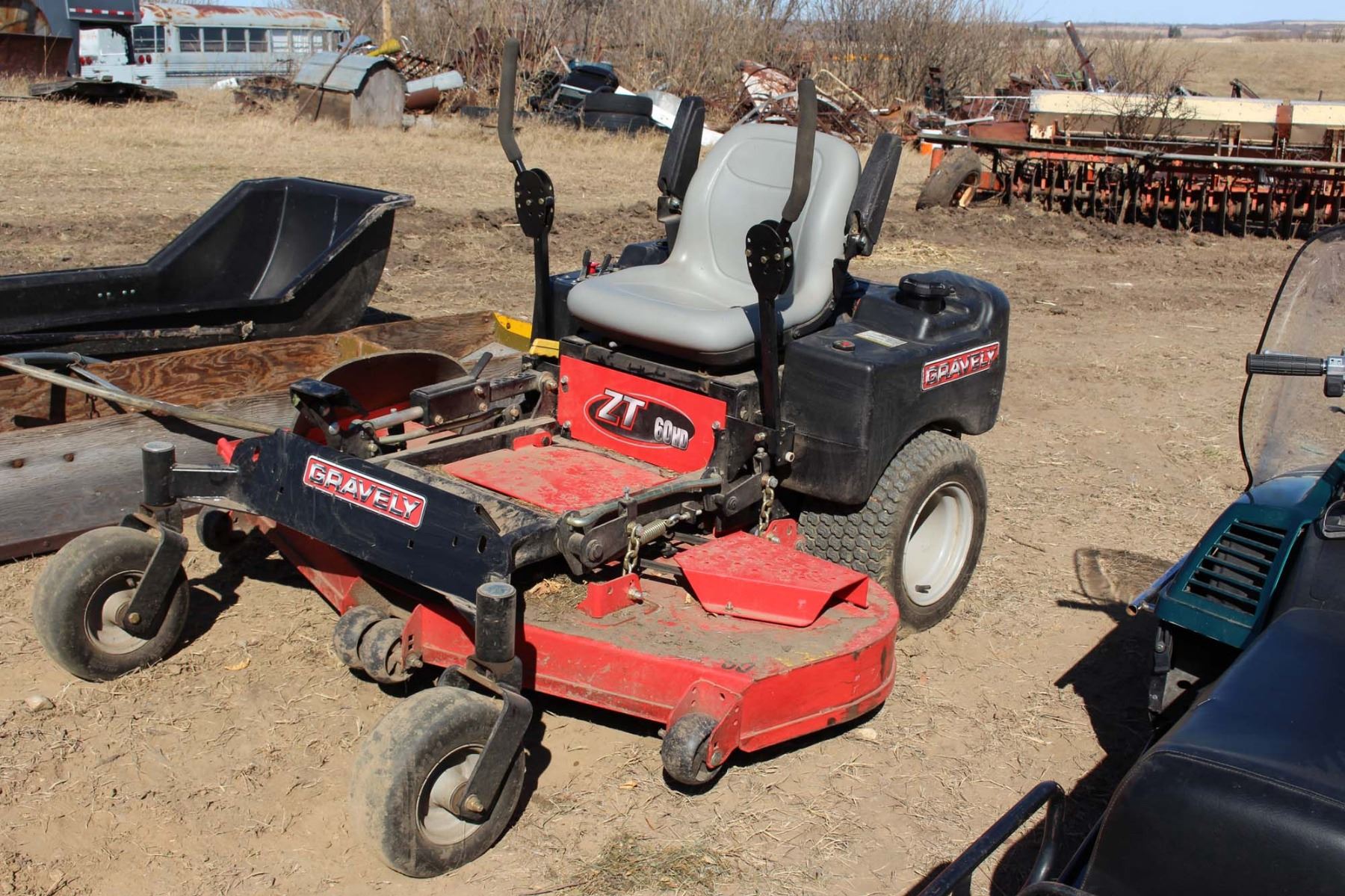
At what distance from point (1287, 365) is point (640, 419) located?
2.01 metres

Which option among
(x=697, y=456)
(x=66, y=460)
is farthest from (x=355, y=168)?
(x=697, y=456)

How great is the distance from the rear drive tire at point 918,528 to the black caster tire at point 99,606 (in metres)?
2.05

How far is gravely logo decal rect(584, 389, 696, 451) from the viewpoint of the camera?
3.99 m

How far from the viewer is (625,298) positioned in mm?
4016

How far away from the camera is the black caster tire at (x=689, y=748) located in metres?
2.96

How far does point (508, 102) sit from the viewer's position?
4.07 metres

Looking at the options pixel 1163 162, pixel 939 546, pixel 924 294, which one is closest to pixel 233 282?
pixel 924 294

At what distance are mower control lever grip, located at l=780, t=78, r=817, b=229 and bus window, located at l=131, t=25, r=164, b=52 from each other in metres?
22.4

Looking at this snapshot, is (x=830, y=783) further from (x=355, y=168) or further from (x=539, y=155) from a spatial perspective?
(x=539, y=155)

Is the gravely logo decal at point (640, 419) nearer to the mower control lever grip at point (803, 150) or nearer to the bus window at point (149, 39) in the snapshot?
the mower control lever grip at point (803, 150)

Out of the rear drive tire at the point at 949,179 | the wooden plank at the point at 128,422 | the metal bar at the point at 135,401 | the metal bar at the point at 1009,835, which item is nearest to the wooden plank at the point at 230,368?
the wooden plank at the point at 128,422

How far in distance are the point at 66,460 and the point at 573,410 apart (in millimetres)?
1822

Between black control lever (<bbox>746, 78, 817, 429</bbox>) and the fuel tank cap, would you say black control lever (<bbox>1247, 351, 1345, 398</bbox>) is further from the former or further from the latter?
the fuel tank cap

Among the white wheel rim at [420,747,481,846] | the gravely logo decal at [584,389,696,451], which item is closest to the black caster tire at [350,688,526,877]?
the white wheel rim at [420,747,481,846]
